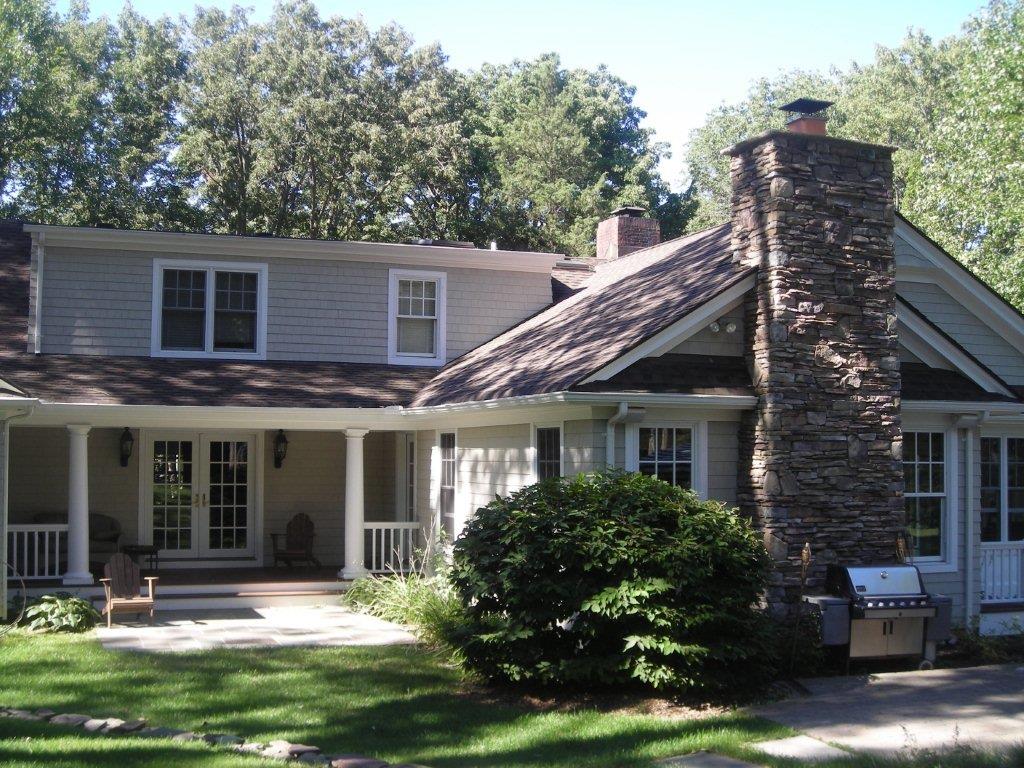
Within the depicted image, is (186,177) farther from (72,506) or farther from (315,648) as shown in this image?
(315,648)

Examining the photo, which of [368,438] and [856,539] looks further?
[368,438]

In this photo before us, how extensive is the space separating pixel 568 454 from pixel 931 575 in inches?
177

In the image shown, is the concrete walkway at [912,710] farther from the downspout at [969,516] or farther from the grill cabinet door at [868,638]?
the downspout at [969,516]

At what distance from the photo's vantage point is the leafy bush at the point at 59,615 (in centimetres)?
1164

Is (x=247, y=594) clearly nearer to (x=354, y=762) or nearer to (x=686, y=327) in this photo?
(x=686, y=327)

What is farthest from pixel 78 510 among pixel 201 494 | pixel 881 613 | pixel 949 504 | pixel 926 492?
pixel 949 504

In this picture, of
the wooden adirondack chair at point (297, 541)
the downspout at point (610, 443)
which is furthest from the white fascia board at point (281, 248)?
the downspout at point (610, 443)

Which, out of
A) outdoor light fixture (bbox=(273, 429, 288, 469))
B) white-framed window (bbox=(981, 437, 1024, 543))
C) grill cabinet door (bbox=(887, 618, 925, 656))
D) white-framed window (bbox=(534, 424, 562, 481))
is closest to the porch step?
outdoor light fixture (bbox=(273, 429, 288, 469))

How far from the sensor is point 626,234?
64.3ft

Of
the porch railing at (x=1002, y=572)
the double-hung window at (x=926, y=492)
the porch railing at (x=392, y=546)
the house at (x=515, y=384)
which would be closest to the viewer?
the house at (x=515, y=384)

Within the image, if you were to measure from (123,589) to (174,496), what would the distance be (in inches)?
159

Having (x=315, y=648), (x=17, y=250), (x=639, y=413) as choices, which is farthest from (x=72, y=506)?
(x=639, y=413)

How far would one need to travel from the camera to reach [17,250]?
1741cm

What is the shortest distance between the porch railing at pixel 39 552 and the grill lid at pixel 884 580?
31.9 feet
